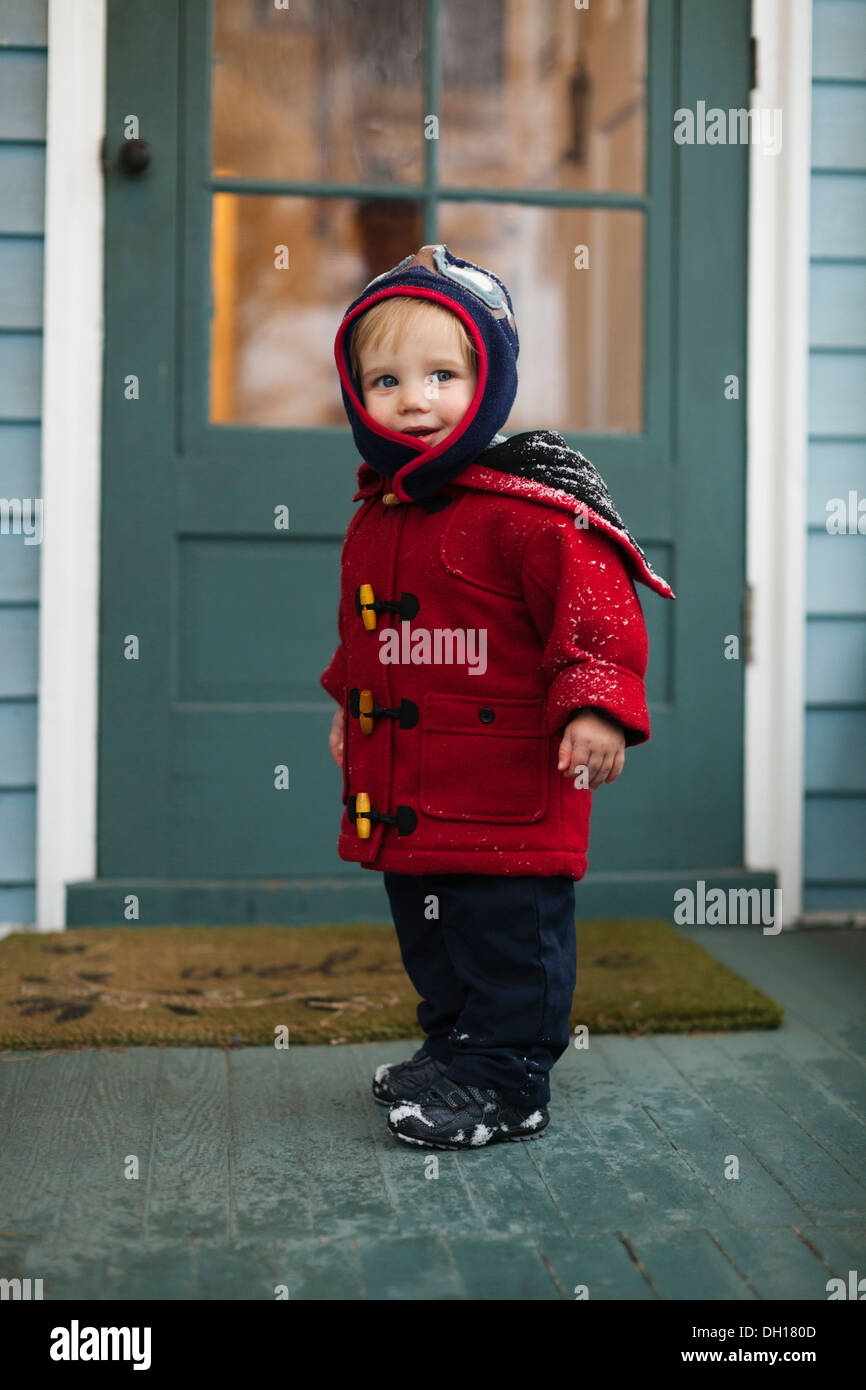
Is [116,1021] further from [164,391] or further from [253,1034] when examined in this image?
[164,391]

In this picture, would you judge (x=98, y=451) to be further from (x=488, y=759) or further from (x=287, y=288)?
(x=488, y=759)

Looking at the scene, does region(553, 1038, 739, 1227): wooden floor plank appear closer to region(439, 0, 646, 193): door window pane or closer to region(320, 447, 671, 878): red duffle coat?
region(320, 447, 671, 878): red duffle coat

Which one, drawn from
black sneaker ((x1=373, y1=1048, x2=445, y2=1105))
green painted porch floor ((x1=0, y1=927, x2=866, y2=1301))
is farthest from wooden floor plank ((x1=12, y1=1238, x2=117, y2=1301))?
black sneaker ((x1=373, y1=1048, x2=445, y2=1105))

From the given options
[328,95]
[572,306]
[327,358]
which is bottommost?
[327,358]

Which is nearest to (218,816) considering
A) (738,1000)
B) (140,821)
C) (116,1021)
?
(140,821)

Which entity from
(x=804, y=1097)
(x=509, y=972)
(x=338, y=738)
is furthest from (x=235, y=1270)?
(x=804, y=1097)

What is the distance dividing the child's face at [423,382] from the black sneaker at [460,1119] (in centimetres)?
79

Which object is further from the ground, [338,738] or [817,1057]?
[338,738]

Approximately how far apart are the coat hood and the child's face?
0.08m

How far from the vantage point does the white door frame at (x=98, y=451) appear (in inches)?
104

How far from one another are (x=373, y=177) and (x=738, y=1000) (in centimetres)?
169

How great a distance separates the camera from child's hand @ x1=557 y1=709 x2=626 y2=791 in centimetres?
156

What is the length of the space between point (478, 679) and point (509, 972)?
0.36 metres

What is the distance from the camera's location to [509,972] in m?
1.71
